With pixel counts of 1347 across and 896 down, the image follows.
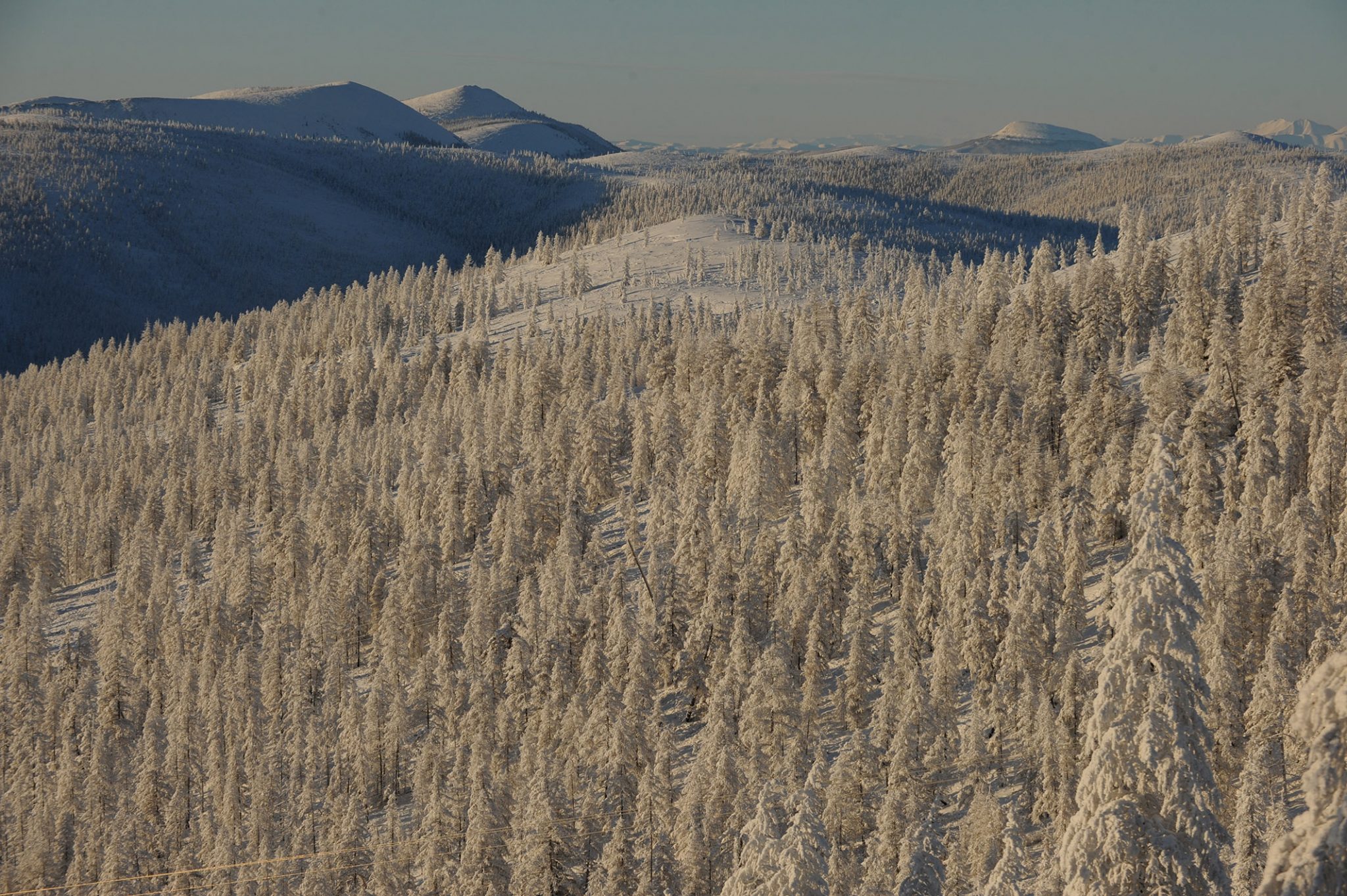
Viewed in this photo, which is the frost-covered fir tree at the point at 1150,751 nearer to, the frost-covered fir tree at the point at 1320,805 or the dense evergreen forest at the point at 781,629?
the dense evergreen forest at the point at 781,629

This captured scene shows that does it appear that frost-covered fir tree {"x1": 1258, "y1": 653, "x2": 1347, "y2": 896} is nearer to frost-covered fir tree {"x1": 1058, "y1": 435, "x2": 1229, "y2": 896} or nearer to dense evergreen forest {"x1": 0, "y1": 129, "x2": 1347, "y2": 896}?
dense evergreen forest {"x1": 0, "y1": 129, "x2": 1347, "y2": 896}

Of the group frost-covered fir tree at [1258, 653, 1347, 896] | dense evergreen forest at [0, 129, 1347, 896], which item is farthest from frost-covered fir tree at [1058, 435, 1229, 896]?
frost-covered fir tree at [1258, 653, 1347, 896]

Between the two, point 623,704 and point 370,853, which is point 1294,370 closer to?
point 623,704

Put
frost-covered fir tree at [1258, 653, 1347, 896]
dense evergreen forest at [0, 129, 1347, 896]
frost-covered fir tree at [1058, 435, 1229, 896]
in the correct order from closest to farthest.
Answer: frost-covered fir tree at [1258, 653, 1347, 896]
frost-covered fir tree at [1058, 435, 1229, 896]
dense evergreen forest at [0, 129, 1347, 896]

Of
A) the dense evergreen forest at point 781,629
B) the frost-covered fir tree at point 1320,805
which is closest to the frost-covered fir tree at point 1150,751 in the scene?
the dense evergreen forest at point 781,629

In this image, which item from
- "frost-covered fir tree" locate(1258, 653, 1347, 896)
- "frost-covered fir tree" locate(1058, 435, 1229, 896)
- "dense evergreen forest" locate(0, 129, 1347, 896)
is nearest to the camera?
"frost-covered fir tree" locate(1258, 653, 1347, 896)

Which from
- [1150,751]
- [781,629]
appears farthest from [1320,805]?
[781,629]

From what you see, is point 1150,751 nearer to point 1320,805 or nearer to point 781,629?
point 1320,805

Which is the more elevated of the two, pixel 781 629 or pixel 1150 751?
pixel 1150 751
